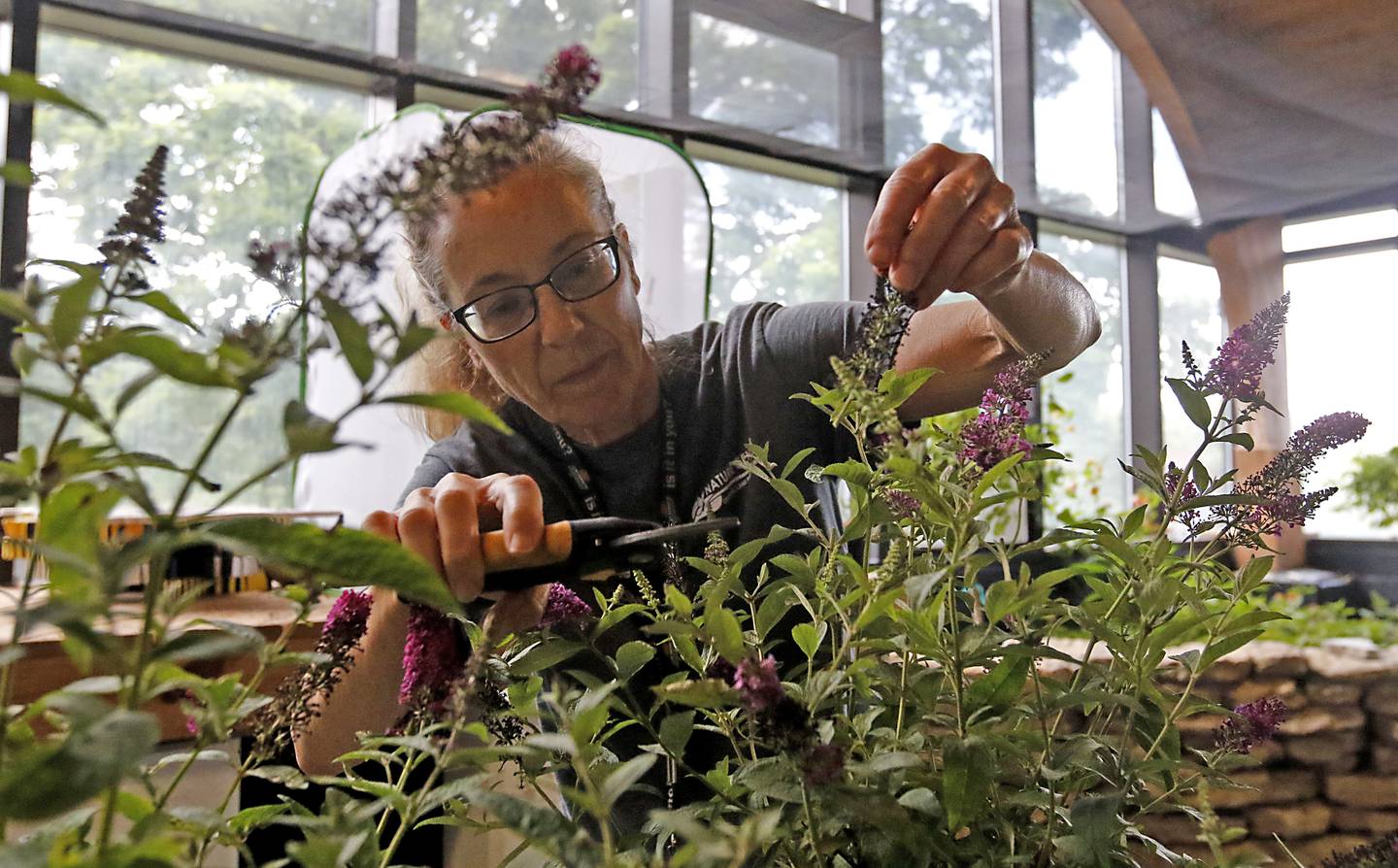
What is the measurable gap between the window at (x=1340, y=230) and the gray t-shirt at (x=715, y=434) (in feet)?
1.73

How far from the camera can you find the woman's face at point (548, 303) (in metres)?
0.75

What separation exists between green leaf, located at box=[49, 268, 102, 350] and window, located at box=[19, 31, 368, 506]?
55.9 inches

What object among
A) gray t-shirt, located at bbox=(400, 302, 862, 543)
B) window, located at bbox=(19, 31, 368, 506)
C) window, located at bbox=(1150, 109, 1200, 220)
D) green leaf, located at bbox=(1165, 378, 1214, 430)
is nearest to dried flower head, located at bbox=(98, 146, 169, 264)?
green leaf, located at bbox=(1165, 378, 1214, 430)

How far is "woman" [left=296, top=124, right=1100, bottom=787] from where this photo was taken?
1.66 ft

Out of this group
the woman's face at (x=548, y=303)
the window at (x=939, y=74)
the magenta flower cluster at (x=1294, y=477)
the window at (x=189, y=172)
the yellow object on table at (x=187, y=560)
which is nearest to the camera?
the magenta flower cluster at (x=1294, y=477)

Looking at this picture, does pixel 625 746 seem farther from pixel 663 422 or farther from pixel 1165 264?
pixel 1165 264

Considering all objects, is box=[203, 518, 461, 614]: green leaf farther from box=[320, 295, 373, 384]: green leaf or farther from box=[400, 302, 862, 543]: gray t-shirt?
box=[400, 302, 862, 543]: gray t-shirt

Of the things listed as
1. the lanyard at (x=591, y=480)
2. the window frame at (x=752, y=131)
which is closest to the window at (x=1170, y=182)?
the window frame at (x=752, y=131)

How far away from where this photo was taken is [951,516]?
0.32 meters

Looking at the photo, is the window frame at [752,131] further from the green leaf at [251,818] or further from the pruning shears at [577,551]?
the green leaf at [251,818]

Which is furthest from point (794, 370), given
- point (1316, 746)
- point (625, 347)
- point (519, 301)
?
point (1316, 746)

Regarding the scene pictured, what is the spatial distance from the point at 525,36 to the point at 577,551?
197cm

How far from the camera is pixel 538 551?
0.41 metres

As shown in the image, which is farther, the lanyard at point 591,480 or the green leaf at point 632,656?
the lanyard at point 591,480
